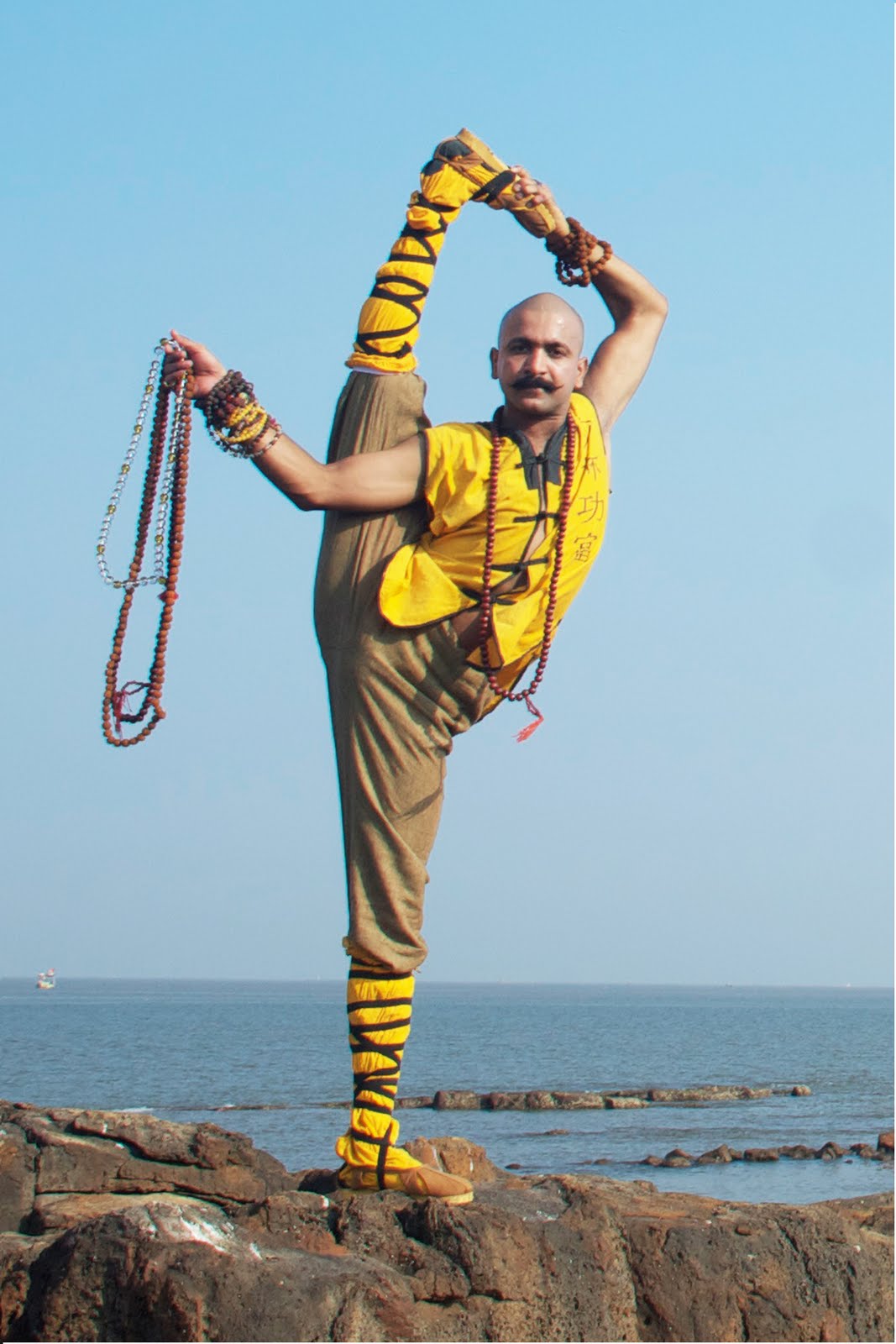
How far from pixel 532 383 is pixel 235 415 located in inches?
38.5

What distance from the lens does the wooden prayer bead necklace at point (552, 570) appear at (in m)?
4.90

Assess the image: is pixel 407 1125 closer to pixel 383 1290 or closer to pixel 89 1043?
pixel 383 1290

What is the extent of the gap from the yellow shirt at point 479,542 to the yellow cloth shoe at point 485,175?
82 centimetres

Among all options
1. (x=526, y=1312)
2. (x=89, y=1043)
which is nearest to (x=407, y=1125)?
(x=526, y=1312)

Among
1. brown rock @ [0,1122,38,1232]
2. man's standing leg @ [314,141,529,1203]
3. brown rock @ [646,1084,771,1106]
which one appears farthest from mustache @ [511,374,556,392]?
brown rock @ [646,1084,771,1106]

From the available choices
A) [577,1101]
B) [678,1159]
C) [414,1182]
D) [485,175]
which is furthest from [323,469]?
[577,1101]

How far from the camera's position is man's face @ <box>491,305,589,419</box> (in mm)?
4988

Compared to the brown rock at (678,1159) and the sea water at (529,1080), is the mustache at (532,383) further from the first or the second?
the brown rock at (678,1159)

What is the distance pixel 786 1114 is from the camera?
40.2 metres

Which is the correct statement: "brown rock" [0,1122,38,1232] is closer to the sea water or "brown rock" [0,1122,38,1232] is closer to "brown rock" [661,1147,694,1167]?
the sea water

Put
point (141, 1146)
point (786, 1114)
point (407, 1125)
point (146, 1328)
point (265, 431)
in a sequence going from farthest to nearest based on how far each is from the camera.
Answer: point (786, 1114) → point (407, 1125) → point (141, 1146) → point (265, 431) → point (146, 1328)

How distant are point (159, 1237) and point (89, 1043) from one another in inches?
2555

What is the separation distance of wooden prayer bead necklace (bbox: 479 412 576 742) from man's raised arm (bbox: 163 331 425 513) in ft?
0.77

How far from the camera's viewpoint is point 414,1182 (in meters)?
4.72
